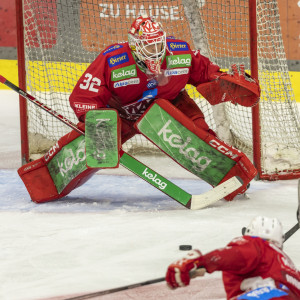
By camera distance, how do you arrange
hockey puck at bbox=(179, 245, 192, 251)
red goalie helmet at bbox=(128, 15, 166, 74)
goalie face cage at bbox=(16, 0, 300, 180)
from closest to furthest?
1. hockey puck at bbox=(179, 245, 192, 251)
2. red goalie helmet at bbox=(128, 15, 166, 74)
3. goalie face cage at bbox=(16, 0, 300, 180)

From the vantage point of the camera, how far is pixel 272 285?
188 cm

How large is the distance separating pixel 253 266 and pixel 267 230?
5.2 inches

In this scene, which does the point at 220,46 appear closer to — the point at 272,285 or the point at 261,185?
the point at 261,185

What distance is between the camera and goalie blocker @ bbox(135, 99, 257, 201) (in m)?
3.69

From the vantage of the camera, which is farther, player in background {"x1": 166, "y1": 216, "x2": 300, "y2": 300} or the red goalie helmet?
the red goalie helmet

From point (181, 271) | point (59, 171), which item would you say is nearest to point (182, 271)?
point (181, 271)

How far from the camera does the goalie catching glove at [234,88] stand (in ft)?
12.4

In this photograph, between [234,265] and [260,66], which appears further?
[260,66]

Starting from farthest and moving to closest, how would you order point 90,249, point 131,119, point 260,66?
point 260,66, point 131,119, point 90,249

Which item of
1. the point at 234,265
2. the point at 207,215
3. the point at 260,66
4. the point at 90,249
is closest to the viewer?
the point at 234,265

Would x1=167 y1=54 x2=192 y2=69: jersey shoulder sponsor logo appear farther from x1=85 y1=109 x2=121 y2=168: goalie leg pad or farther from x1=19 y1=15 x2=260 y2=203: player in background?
x1=85 y1=109 x2=121 y2=168: goalie leg pad

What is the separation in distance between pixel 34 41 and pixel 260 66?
5.17 ft

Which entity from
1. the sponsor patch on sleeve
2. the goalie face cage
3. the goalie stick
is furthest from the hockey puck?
the goalie face cage

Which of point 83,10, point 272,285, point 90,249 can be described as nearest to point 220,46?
point 83,10
